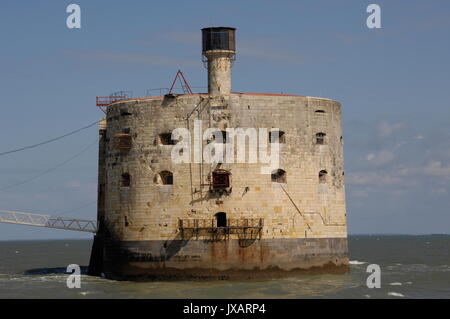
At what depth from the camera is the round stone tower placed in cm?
3862

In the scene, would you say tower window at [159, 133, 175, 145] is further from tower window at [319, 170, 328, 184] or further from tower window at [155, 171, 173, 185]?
tower window at [319, 170, 328, 184]

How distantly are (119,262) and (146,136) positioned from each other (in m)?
6.29

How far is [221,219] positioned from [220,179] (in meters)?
1.87

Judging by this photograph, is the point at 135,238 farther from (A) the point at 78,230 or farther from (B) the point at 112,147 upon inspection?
(A) the point at 78,230

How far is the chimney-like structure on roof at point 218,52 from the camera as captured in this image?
40.9 meters

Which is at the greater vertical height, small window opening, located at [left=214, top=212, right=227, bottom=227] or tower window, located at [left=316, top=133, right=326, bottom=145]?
tower window, located at [left=316, top=133, right=326, bottom=145]

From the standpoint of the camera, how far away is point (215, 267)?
38406 mm

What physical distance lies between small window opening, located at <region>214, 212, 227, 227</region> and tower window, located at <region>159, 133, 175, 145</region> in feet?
13.3

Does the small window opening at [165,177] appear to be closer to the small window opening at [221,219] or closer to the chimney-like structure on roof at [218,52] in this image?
the small window opening at [221,219]

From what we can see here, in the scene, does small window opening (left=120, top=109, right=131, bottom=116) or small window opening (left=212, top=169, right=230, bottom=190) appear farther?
small window opening (left=120, top=109, right=131, bottom=116)

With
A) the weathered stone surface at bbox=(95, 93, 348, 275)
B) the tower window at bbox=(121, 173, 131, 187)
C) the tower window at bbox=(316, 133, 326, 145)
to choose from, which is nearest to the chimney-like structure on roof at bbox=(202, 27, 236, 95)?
the weathered stone surface at bbox=(95, 93, 348, 275)

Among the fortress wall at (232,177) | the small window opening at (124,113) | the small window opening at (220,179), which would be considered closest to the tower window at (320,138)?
the fortress wall at (232,177)
